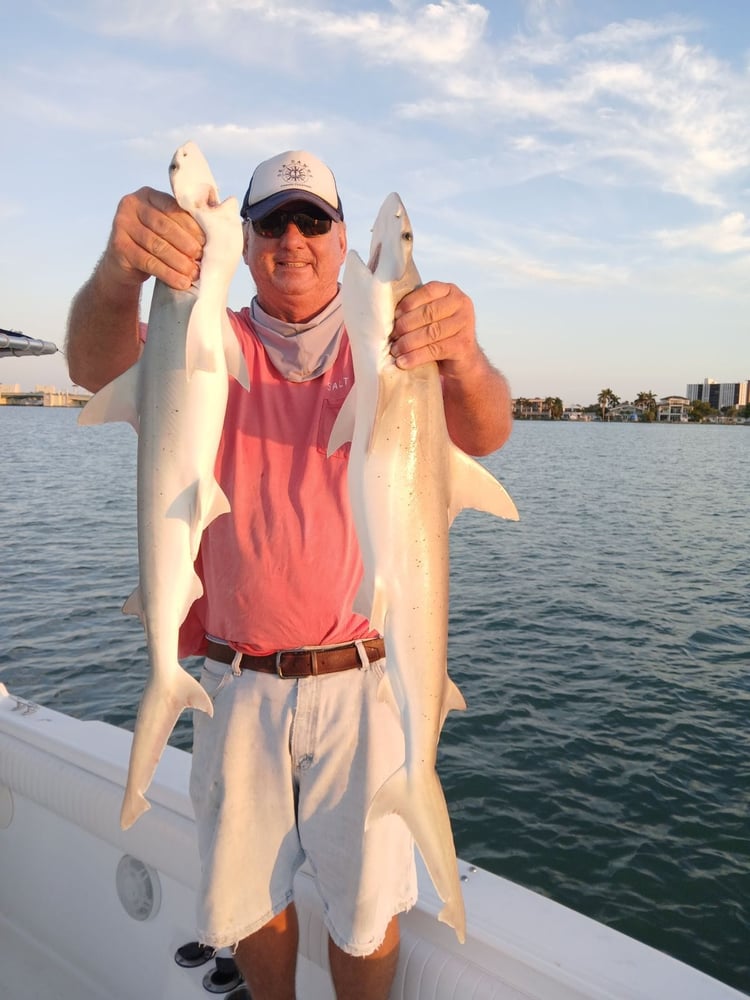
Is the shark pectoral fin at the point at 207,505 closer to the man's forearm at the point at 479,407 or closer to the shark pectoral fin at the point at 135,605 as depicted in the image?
the shark pectoral fin at the point at 135,605

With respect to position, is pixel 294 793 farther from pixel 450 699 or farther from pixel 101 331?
pixel 101 331

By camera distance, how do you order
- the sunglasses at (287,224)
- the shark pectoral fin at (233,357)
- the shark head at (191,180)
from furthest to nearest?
1. the sunglasses at (287,224)
2. the shark pectoral fin at (233,357)
3. the shark head at (191,180)

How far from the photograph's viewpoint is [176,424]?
2.47 meters

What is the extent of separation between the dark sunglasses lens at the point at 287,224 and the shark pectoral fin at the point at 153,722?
180 centimetres

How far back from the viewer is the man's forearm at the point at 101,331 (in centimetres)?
266

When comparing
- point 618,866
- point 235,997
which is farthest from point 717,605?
point 235,997

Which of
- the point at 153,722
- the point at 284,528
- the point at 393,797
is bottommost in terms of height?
the point at 393,797

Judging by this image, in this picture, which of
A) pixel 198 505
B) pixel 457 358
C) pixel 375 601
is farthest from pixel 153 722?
pixel 457 358

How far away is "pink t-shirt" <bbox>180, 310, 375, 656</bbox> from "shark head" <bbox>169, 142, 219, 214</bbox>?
0.91 m

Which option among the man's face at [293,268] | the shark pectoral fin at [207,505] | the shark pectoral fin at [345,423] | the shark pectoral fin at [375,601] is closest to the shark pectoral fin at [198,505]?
the shark pectoral fin at [207,505]

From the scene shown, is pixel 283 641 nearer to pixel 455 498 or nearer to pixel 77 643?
pixel 455 498

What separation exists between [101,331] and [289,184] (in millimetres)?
952

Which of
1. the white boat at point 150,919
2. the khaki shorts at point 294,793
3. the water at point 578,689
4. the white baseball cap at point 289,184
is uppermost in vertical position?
the white baseball cap at point 289,184

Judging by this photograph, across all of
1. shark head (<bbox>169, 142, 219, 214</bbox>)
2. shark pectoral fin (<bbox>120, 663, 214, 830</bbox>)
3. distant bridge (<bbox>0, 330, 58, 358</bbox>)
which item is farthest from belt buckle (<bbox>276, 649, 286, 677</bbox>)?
distant bridge (<bbox>0, 330, 58, 358</bbox>)
